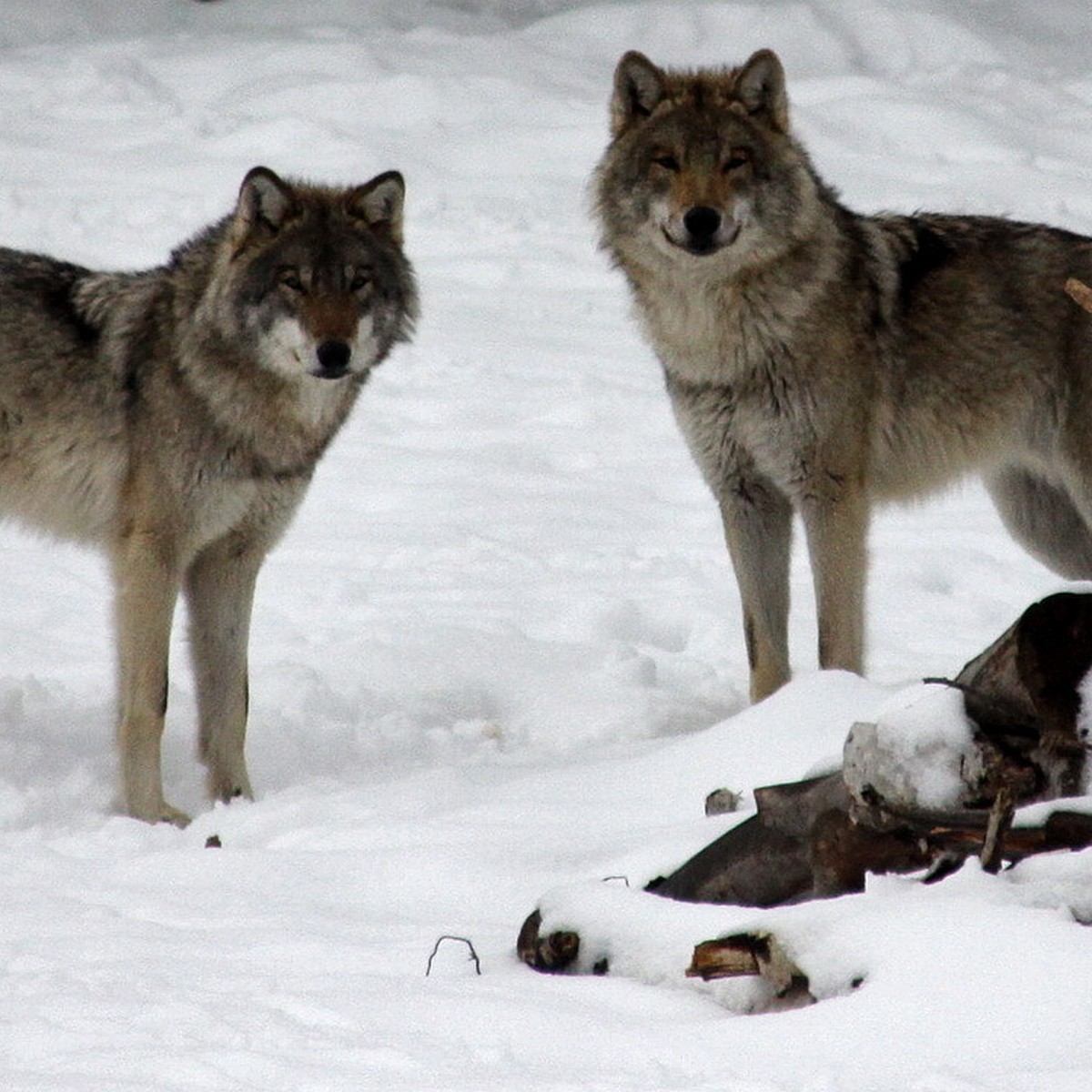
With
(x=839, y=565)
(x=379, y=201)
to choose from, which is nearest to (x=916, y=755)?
(x=839, y=565)

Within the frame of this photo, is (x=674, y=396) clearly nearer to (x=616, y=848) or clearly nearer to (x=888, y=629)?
(x=888, y=629)

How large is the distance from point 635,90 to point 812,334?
962 mm

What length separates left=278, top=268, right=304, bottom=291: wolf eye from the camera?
544cm

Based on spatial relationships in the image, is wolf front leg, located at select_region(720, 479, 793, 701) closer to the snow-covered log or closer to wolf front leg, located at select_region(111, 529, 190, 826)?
wolf front leg, located at select_region(111, 529, 190, 826)

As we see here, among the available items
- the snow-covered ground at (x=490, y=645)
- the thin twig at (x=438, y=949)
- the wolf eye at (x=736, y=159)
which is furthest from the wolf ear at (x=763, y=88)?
the thin twig at (x=438, y=949)

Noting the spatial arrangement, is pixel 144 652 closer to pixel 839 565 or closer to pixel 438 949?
pixel 839 565

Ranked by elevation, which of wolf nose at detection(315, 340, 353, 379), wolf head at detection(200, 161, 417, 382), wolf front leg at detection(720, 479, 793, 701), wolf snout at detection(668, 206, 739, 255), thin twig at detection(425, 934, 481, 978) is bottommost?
thin twig at detection(425, 934, 481, 978)

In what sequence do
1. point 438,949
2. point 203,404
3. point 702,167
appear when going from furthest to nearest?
1. point 702,167
2. point 203,404
3. point 438,949

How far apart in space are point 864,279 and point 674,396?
2.32ft

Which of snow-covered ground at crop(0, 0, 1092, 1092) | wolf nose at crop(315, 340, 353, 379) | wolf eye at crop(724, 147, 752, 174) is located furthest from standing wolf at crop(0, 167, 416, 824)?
wolf eye at crop(724, 147, 752, 174)

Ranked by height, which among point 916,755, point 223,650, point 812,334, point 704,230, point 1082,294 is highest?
point 704,230

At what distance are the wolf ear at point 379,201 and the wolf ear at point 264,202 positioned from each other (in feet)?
0.65

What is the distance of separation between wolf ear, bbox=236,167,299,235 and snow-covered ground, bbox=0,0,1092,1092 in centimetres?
164

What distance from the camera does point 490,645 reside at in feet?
22.3
